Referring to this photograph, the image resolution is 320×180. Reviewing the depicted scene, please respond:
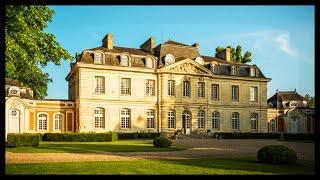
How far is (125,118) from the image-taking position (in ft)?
109

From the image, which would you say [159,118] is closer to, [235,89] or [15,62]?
[235,89]

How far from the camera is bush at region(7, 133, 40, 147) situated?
680 inches

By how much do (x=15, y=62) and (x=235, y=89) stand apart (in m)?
28.2

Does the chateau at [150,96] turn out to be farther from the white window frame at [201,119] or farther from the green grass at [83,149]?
the green grass at [83,149]

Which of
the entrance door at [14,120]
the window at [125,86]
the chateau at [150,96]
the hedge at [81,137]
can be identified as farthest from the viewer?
the window at [125,86]

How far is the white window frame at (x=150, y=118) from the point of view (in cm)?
3400

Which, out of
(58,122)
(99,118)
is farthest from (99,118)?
(58,122)

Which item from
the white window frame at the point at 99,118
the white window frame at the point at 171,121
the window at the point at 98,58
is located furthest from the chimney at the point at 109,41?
the white window frame at the point at 171,121

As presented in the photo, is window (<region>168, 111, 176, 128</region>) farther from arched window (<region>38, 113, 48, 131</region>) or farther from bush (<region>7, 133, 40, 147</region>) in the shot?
bush (<region>7, 133, 40, 147</region>)

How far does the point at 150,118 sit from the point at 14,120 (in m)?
11.4

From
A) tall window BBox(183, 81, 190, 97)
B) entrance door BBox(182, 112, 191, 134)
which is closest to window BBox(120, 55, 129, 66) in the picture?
tall window BBox(183, 81, 190, 97)

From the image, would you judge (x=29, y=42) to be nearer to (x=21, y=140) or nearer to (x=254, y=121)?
(x=21, y=140)

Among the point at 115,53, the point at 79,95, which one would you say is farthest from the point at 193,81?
the point at 79,95
